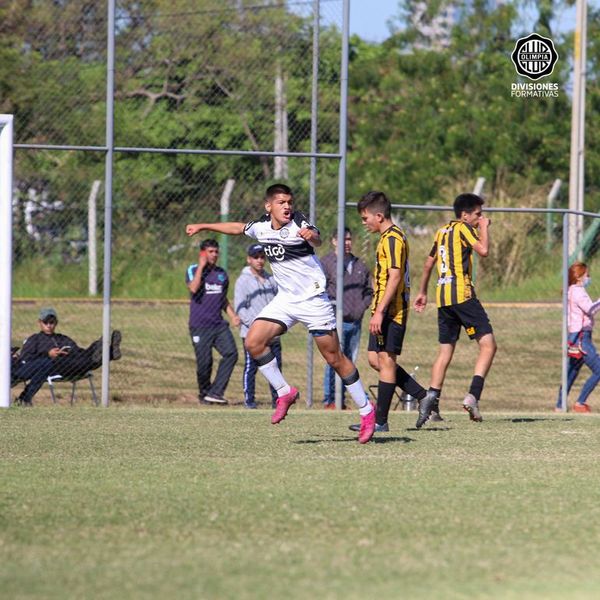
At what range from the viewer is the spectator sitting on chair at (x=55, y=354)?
14.5 m

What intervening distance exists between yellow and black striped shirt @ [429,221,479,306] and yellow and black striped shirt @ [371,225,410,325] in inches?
34.7

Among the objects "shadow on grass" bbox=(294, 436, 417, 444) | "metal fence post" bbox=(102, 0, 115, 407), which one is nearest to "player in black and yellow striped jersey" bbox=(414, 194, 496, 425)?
"shadow on grass" bbox=(294, 436, 417, 444)

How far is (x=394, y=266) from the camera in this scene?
10633 mm

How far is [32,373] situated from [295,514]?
8.18 meters

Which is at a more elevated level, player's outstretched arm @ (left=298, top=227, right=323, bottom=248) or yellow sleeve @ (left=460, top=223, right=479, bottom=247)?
yellow sleeve @ (left=460, top=223, right=479, bottom=247)

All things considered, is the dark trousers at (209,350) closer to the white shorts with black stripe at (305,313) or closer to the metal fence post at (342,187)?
the metal fence post at (342,187)

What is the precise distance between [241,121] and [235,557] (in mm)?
15127

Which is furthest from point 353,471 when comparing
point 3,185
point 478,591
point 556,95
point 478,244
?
point 556,95

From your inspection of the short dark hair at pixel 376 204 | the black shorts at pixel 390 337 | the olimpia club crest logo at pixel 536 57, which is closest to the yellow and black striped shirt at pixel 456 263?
the black shorts at pixel 390 337

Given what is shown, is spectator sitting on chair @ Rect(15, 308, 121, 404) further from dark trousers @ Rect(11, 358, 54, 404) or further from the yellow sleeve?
the yellow sleeve

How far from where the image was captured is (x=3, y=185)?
12875mm

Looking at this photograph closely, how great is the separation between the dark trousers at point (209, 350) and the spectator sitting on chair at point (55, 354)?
1.09 metres

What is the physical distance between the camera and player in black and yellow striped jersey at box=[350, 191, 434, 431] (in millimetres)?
10688

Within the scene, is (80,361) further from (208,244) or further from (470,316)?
(470,316)
